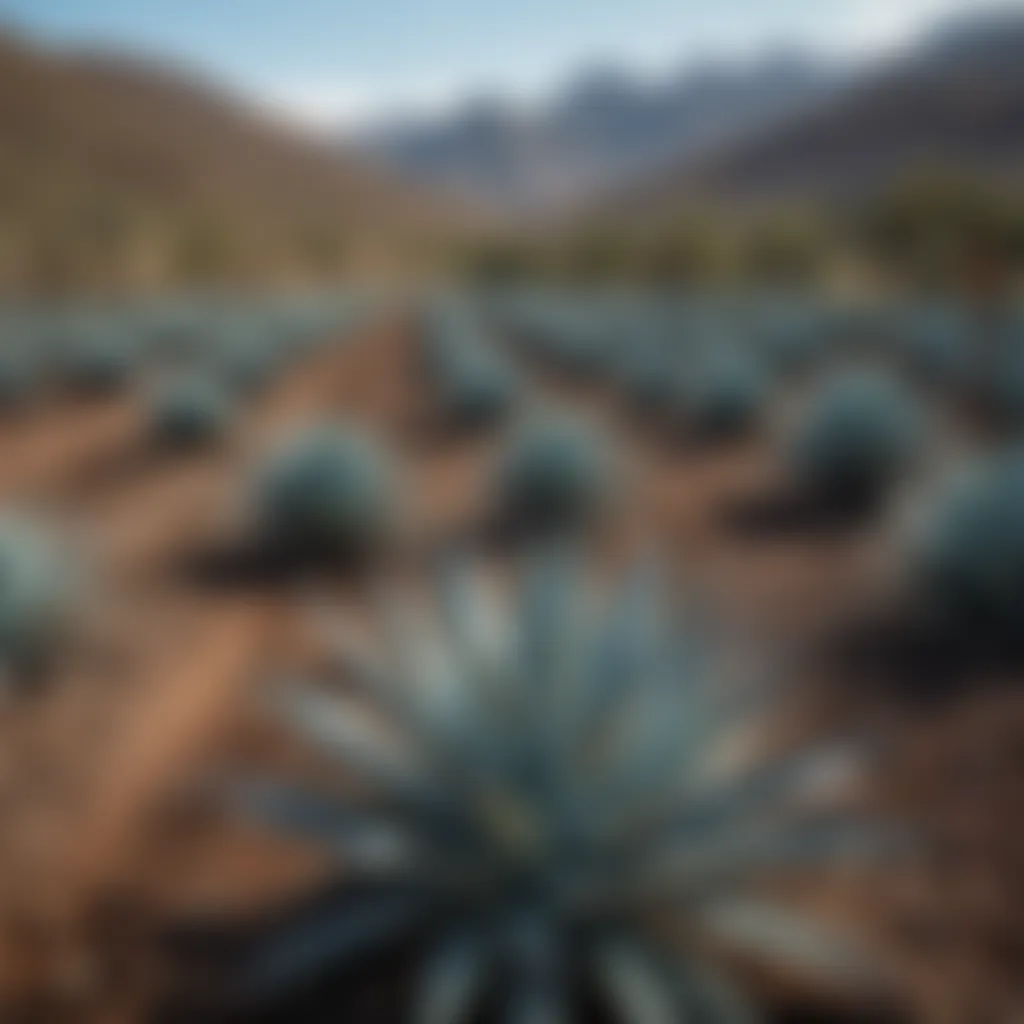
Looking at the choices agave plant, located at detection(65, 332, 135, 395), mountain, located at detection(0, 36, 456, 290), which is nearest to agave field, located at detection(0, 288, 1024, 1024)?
agave plant, located at detection(65, 332, 135, 395)

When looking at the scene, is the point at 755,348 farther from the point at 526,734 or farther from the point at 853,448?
the point at 526,734

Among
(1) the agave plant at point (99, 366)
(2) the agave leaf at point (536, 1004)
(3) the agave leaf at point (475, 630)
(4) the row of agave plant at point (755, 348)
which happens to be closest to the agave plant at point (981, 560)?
(3) the agave leaf at point (475, 630)

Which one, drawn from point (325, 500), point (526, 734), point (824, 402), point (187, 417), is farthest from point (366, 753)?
point (187, 417)

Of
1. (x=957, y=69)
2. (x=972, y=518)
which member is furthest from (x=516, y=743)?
(x=957, y=69)

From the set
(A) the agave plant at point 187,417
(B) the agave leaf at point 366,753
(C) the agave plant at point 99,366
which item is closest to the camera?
(B) the agave leaf at point 366,753

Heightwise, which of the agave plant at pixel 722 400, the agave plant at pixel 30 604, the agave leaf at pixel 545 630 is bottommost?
the agave leaf at pixel 545 630

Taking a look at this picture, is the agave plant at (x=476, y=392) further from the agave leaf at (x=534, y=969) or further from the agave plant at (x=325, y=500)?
the agave leaf at (x=534, y=969)

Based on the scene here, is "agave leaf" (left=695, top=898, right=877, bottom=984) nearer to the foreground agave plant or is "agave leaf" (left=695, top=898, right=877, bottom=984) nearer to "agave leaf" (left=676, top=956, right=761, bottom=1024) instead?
the foreground agave plant
